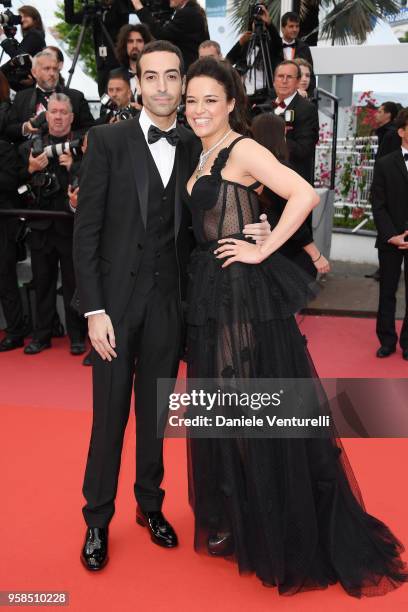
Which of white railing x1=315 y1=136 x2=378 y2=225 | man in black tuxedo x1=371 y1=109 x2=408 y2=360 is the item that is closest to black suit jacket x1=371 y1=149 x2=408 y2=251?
man in black tuxedo x1=371 y1=109 x2=408 y2=360

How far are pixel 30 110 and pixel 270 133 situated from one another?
2704 millimetres

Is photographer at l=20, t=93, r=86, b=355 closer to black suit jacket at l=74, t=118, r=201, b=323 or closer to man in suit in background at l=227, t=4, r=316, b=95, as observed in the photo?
man in suit in background at l=227, t=4, r=316, b=95

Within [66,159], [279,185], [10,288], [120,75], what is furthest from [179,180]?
[10,288]

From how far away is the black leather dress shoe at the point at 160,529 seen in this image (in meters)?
2.68

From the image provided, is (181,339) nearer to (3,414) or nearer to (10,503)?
(10,503)

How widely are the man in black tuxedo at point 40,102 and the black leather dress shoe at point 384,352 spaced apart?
9.53 feet

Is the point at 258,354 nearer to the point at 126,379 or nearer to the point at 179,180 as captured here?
the point at 126,379

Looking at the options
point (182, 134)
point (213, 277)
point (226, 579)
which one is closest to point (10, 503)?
point (226, 579)

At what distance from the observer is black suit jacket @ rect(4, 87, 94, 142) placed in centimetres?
536

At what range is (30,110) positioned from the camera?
538cm

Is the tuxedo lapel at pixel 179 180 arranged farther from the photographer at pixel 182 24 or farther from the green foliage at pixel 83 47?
the green foliage at pixel 83 47

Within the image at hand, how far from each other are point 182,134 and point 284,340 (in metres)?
0.86

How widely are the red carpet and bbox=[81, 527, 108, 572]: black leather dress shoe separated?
0.04 meters

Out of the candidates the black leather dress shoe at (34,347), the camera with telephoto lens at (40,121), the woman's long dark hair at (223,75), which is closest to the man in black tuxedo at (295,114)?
the camera with telephoto lens at (40,121)
